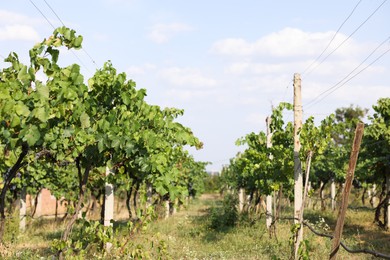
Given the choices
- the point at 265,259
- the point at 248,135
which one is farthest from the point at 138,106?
the point at 248,135

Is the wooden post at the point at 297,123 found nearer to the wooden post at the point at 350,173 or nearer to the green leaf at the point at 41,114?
the wooden post at the point at 350,173

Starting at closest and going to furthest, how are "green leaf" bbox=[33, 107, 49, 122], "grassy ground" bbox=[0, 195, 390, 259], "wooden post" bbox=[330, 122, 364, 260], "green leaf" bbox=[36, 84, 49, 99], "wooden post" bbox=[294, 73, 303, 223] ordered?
"green leaf" bbox=[33, 107, 49, 122] < "green leaf" bbox=[36, 84, 49, 99] < "wooden post" bbox=[330, 122, 364, 260] < "wooden post" bbox=[294, 73, 303, 223] < "grassy ground" bbox=[0, 195, 390, 259]

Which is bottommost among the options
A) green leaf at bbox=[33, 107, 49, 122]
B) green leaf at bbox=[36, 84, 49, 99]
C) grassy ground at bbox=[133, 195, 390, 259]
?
grassy ground at bbox=[133, 195, 390, 259]

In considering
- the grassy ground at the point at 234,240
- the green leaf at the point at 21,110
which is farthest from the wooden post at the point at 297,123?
the green leaf at the point at 21,110

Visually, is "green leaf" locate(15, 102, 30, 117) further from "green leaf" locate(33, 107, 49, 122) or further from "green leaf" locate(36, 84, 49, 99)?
"green leaf" locate(36, 84, 49, 99)

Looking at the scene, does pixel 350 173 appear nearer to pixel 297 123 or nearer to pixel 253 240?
pixel 297 123

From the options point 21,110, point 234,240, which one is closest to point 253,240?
point 234,240

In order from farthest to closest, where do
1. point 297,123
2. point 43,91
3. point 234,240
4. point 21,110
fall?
1. point 234,240
2. point 297,123
3. point 43,91
4. point 21,110

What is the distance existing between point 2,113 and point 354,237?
13583 millimetres

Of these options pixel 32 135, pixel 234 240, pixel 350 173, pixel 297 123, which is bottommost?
pixel 234 240

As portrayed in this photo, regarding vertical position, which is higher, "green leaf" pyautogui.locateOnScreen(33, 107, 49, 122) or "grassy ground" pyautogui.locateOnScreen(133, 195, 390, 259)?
"green leaf" pyautogui.locateOnScreen(33, 107, 49, 122)

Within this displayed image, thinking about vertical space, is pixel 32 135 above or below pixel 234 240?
above

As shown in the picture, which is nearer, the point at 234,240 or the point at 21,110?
the point at 21,110

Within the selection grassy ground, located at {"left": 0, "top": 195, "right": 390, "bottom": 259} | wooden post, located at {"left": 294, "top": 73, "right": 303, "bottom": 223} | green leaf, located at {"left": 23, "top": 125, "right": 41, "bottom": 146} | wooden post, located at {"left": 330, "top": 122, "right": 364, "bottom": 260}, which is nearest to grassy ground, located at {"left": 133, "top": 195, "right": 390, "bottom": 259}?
grassy ground, located at {"left": 0, "top": 195, "right": 390, "bottom": 259}
